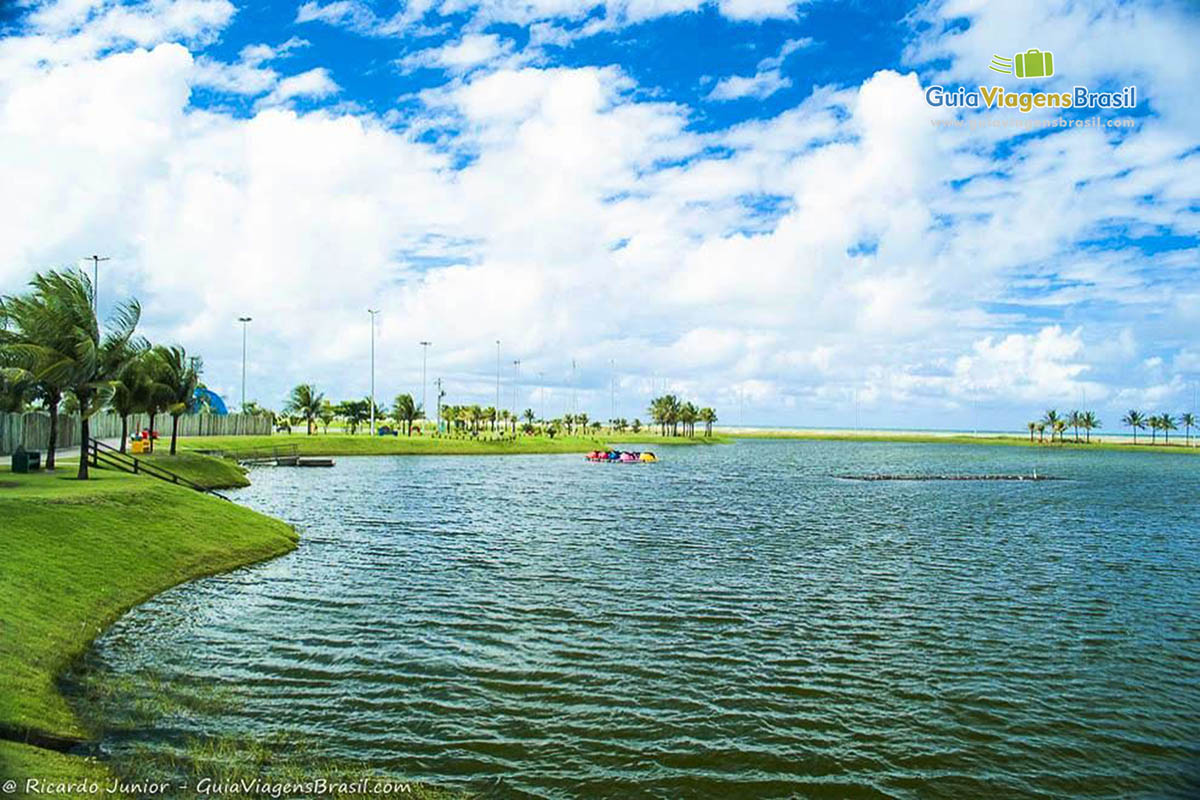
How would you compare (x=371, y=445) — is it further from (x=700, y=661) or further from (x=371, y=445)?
(x=700, y=661)

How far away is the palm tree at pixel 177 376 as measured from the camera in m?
63.5

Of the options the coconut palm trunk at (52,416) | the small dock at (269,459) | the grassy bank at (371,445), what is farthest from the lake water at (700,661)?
the grassy bank at (371,445)

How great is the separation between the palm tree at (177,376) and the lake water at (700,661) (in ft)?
93.9

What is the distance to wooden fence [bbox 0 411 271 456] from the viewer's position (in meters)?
62.0

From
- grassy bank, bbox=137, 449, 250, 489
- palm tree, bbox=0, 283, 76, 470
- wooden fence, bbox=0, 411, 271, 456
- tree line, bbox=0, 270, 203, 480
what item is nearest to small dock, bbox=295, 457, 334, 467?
wooden fence, bbox=0, 411, 271, 456

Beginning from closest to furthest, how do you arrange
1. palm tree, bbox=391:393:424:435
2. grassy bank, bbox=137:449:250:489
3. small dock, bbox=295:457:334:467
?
grassy bank, bbox=137:449:250:489, small dock, bbox=295:457:334:467, palm tree, bbox=391:393:424:435

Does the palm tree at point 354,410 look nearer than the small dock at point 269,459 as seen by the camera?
No

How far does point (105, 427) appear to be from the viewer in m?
95.9

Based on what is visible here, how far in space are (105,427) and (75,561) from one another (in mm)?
84161

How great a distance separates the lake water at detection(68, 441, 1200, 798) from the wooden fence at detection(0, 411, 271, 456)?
1375 inches

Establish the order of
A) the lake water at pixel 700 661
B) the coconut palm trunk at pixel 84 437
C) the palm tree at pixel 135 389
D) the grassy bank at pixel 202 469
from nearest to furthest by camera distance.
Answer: the lake water at pixel 700 661
the coconut palm trunk at pixel 84 437
the palm tree at pixel 135 389
the grassy bank at pixel 202 469

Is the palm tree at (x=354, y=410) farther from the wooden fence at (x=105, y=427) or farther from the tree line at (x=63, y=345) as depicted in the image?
the tree line at (x=63, y=345)

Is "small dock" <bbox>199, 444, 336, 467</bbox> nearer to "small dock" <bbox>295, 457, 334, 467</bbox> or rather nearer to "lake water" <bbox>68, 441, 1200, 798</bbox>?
"small dock" <bbox>295, 457, 334, 467</bbox>

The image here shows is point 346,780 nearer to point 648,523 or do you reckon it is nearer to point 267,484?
point 648,523
